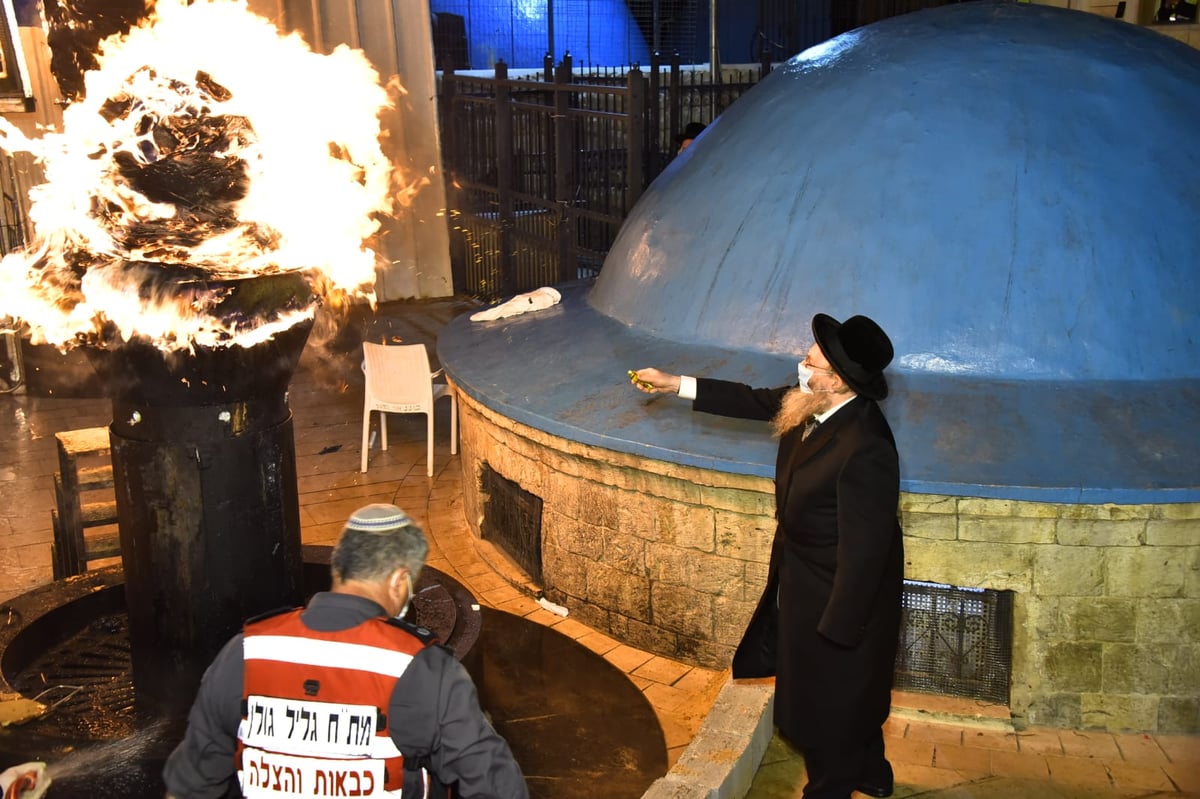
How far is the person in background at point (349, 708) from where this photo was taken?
3.06 m

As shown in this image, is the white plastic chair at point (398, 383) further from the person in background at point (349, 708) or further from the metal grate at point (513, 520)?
the person in background at point (349, 708)

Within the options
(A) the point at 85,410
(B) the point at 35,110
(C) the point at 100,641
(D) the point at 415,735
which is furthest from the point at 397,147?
(D) the point at 415,735

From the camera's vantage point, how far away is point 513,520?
779 cm

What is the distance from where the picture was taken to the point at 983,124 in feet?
23.0

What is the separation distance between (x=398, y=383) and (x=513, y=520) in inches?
98.2

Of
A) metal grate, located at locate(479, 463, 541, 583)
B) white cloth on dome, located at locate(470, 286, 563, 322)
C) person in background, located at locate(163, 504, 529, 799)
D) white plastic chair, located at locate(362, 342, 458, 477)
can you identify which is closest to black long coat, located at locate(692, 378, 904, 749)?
person in background, located at locate(163, 504, 529, 799)

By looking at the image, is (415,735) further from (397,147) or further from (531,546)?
(397,147)

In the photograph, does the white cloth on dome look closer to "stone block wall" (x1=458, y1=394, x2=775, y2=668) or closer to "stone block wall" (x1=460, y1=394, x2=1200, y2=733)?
"stone block wall" (x1=458, y1=394, x2=775, y2=668)

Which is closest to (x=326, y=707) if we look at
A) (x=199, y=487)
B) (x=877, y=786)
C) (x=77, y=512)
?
(x=199, y=487)

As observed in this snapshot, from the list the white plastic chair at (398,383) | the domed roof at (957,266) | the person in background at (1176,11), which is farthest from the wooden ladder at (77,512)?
the person in background at (1176,11)

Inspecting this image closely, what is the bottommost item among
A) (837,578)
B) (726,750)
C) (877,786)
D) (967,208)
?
(877,786)

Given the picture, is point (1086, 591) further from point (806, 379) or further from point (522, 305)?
point (522, 305)

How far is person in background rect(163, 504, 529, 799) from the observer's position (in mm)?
A: 3062

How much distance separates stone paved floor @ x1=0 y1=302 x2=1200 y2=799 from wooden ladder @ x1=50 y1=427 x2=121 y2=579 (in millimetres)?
919
